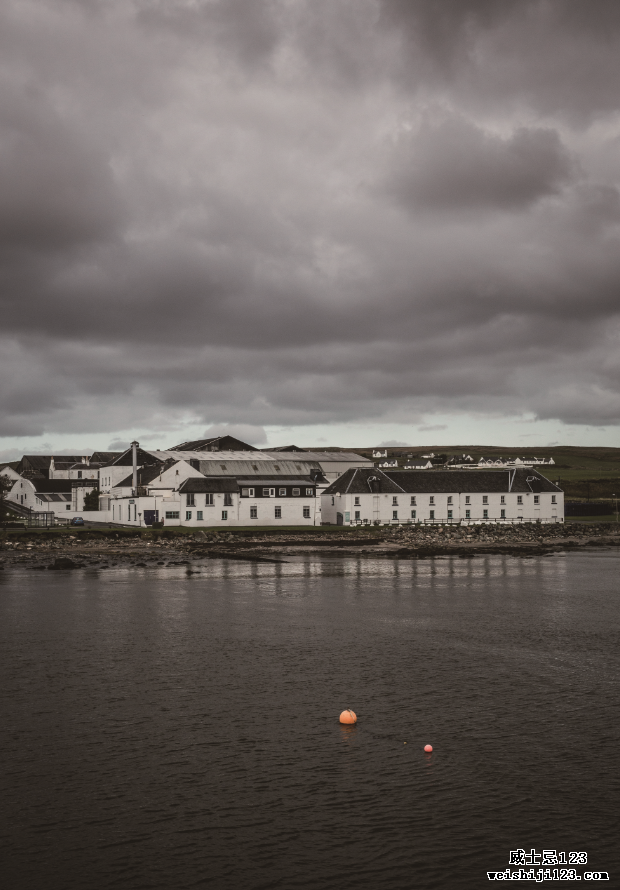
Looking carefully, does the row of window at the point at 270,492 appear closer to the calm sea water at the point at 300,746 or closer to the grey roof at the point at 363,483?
the grey roof at the point at 363,483

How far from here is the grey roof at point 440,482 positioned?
103m

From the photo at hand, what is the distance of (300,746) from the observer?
18891 mm

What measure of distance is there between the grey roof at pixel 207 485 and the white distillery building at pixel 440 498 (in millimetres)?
14375

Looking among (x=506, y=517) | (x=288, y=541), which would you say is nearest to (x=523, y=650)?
(x=288, y=541)

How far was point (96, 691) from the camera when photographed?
929 inches

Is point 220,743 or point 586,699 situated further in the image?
point 586,699

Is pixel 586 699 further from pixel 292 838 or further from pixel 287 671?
pixel 292 838

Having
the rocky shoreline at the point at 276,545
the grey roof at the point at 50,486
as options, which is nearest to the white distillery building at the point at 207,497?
the rocky shoreline at the point at 276,545

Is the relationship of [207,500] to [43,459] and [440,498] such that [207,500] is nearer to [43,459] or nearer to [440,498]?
[440,498]

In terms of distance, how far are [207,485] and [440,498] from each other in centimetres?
3014

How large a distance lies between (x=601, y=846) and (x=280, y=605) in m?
27.7

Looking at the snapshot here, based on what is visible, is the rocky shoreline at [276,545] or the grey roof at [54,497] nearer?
the rocky shoreline at [276,545]

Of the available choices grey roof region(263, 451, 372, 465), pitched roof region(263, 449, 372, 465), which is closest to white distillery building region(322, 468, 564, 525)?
grey roof region(263, 451, 372, 465)

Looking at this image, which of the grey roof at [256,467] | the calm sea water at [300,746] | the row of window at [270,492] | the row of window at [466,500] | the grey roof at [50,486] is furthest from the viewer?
the grey roof at [50,486]
